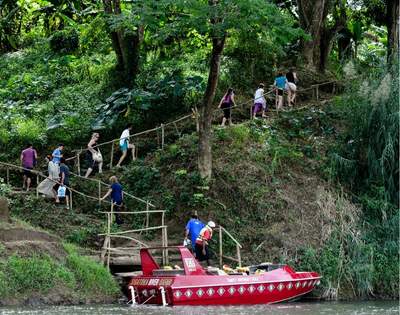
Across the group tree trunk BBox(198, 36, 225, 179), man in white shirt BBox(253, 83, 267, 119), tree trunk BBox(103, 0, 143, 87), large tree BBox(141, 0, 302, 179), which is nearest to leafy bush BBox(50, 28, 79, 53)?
tree trunk BBox(103, 0, 143, 87)

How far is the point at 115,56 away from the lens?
3594 centimetres

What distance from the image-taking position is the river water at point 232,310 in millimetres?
18125

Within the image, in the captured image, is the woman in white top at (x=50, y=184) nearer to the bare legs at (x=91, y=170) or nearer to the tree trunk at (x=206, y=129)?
the bare legs at (x=91, y=170)

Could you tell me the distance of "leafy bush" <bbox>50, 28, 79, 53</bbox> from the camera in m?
37.7

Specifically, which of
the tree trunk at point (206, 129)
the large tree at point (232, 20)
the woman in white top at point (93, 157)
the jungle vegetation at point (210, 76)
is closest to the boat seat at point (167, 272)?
the jungle vegetation at point (210, 76)

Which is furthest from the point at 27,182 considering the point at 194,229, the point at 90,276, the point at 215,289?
the point at 215,289

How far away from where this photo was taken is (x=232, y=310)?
63.6 ft

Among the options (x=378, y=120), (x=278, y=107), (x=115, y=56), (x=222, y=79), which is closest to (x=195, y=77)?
(x=222, y=79)

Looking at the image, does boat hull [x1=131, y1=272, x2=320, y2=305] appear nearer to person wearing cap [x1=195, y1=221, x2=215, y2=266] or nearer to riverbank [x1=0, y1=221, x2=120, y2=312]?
riverbank [x1=0, y1=221, x2=120, y2=312]

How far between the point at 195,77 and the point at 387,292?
38.9 ft

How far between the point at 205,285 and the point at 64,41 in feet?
67.7

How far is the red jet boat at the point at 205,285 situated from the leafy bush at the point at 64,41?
1868 centimetres

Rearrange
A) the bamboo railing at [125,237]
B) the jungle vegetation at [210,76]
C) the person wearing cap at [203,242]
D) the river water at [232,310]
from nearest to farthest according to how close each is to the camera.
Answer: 1. the river water at [232,310]
2. the bamboo railing at [125,237]
3. the person wearing cap at [203,242]
4. the jungle vegetation at [210,76]

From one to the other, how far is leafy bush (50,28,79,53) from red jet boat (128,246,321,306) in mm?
18677
